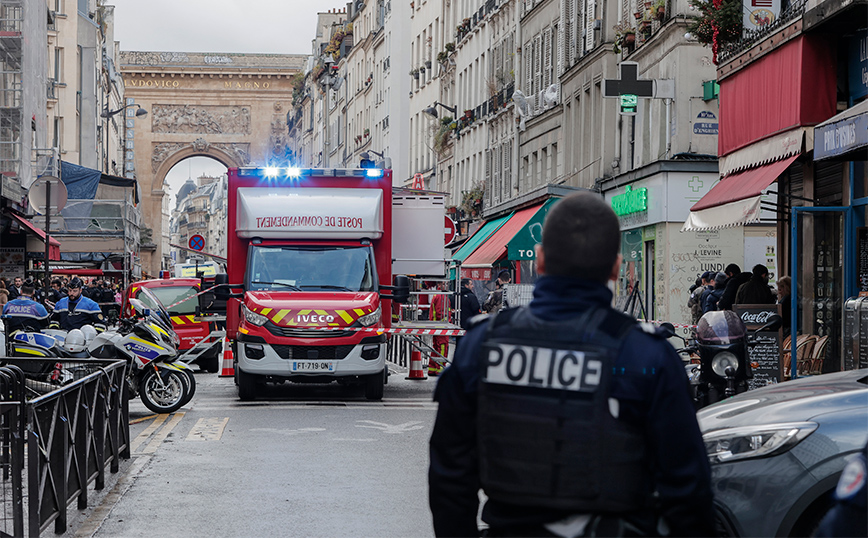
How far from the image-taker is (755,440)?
18.6ft

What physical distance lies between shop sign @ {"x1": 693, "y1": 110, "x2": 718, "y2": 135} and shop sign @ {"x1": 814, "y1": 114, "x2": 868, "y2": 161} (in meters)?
13.7

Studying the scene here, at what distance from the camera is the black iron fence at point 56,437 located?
7160 mm

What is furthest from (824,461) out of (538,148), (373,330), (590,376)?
(538,148)

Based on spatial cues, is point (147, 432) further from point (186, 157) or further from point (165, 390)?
point (186, 157)

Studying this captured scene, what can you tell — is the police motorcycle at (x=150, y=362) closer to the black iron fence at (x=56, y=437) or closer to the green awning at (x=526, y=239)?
the black iron fence at (x=56, y=437)

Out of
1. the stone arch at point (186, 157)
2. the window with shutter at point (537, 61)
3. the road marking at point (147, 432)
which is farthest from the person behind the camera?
the stone arch at point (186, 157)

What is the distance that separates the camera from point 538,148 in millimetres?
39781

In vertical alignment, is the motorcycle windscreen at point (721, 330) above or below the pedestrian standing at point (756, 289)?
below

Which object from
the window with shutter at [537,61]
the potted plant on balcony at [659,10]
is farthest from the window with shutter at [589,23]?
the window with shutter at [537,61]

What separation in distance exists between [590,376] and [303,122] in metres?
113

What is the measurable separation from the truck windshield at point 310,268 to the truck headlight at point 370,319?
2.33ft

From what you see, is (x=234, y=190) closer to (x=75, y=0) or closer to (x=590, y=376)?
(x=590, y=376)

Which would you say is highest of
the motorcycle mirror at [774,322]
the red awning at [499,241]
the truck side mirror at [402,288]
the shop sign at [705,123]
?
the shop sign at [705,123]

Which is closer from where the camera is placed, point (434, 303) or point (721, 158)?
point (721, 158)
